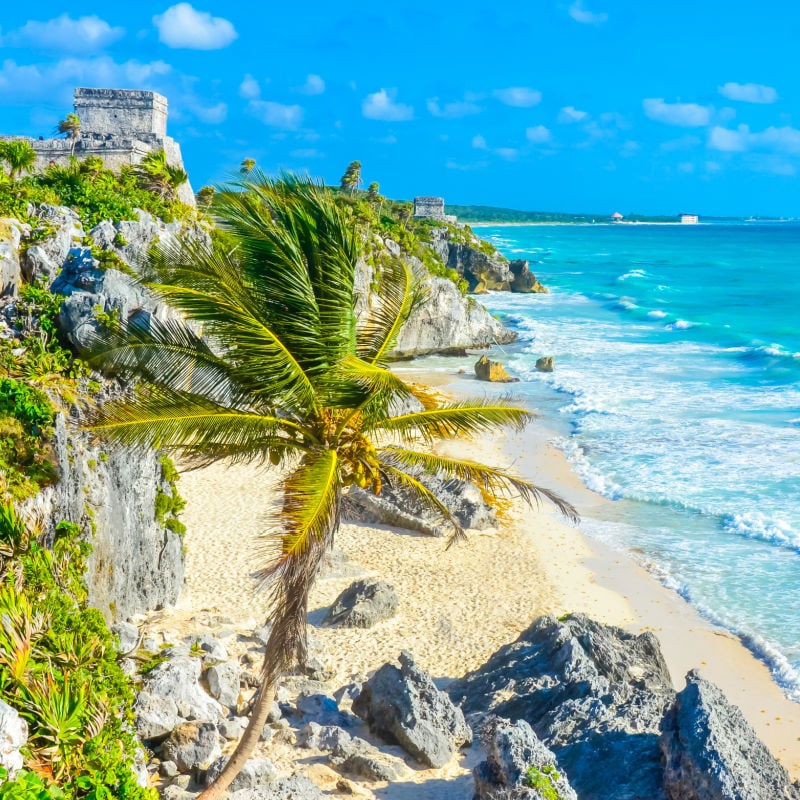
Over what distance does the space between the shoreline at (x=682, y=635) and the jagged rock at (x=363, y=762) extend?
17.0 feet

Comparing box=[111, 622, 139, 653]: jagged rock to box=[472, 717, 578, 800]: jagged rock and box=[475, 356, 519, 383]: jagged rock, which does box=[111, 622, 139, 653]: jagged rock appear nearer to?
box=[472, 717, 578, 800]: jagged rock

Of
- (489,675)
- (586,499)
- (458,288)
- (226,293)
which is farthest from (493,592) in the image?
(458,288)

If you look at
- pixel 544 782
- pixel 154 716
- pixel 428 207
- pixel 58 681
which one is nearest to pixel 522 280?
pixel 428 207

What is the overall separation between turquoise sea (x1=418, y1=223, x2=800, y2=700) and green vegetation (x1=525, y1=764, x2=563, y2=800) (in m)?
6.19

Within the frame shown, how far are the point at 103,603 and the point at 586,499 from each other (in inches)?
497

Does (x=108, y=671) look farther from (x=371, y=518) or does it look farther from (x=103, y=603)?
(x=371, y=518)

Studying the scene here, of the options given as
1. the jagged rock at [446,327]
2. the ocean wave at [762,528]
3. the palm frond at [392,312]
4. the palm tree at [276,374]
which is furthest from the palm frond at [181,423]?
the jagged rock at [446,327]

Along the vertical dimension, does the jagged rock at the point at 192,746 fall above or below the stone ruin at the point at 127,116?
below

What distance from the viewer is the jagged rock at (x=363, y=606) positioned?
1390 cm

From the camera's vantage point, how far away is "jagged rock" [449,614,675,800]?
29.6 feet

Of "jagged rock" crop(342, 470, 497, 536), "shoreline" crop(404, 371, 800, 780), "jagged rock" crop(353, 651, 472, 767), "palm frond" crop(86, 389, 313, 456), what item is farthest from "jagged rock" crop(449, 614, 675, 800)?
"jagged rock" crop(342, 470, 497, 536)

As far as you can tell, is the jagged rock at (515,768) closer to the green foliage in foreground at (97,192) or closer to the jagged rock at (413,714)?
the jagged rock at (413,714)

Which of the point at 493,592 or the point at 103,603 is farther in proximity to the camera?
the point at 493,592

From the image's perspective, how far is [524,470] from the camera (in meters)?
22.8
